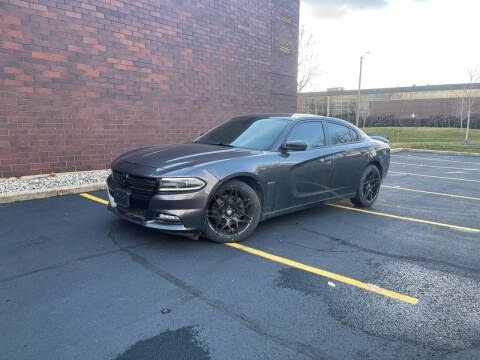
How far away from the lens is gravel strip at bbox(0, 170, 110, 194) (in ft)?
21.0

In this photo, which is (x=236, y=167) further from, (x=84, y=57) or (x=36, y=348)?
(x=84, y=57)

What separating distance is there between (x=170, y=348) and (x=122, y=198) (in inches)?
85.5

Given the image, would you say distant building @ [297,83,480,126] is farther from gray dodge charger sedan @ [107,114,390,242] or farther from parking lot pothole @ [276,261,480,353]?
parking lot pothole @ [276,261,480,353]

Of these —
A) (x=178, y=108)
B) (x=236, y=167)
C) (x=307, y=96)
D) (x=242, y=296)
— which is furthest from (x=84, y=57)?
(x=307, y=96)

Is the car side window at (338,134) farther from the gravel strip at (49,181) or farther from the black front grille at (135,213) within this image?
the gravel strip at (49,181)

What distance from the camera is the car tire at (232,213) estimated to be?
3.97m

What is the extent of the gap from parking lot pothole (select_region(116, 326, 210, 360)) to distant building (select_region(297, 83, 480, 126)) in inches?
1825

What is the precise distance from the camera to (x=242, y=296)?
9.75 feet

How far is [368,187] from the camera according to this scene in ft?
20.2

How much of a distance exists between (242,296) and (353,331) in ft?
3.05

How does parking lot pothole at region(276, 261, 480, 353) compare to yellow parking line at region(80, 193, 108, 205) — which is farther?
yellow parking line at region(80, 193, 108, 205)

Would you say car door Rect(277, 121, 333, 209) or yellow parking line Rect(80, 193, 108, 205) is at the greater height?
car door Rect(277, 121, 333, 209)

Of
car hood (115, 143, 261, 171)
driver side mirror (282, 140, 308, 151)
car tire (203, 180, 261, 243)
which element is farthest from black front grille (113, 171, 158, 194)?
driver side mirror (282, 140, 308, 151)

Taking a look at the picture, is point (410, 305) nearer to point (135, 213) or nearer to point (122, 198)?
point (135, 213)
